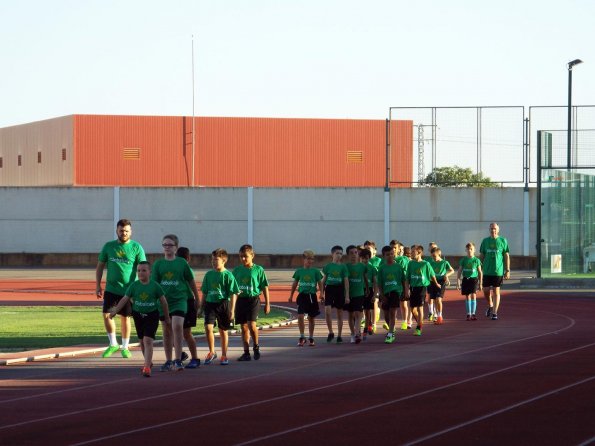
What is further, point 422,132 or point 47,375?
point 422,132

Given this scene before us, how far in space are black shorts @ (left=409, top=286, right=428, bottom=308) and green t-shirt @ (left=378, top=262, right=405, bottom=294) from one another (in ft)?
2.96

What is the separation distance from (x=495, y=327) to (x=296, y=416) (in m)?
12.5

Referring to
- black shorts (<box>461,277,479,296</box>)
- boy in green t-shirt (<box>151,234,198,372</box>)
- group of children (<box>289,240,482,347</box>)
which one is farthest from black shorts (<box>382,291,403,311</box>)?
boy in green t-shirt (<box>151,234,198,372</box>)

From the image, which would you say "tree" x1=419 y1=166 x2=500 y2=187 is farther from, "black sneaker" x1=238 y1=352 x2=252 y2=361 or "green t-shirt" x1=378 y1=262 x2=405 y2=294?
"black sneaker" x1=238 y1=352 x2=252 y2=361

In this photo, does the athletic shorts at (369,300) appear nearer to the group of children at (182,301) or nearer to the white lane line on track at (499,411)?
the group of children at (182,301)

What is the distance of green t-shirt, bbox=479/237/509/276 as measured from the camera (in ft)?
85.3

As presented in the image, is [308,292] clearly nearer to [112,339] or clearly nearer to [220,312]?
[220,312]

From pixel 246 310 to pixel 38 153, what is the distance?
61387mm

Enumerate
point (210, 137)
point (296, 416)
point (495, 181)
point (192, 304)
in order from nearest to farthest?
1. point (296, 416)
2. point (192, 304)
3. point (495, 181)
4. point (210, 137)

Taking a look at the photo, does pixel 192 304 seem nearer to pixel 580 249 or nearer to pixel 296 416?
pixel 296 416

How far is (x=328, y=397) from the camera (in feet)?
42.8

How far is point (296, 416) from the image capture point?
38.1 feet

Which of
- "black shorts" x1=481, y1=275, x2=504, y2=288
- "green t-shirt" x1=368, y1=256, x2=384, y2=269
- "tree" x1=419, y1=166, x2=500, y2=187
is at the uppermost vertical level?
"tree" x1=419, y1=166, x2=500, y2=187

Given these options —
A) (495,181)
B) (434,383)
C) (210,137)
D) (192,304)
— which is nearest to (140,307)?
(192,304)
